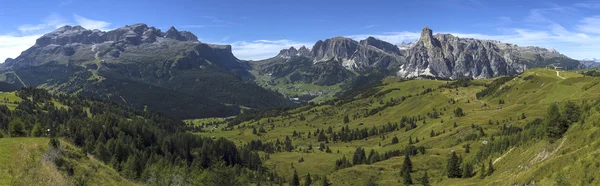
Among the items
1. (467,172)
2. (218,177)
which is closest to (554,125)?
(467,172)

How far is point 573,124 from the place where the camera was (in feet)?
337

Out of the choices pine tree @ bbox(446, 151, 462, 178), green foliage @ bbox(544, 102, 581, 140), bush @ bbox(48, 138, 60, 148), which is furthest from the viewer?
pine tree @ bbox(446, 151, 462, 178)

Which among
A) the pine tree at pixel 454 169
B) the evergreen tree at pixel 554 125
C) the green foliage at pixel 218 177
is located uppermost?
the evergreen tree at pixel 554 125

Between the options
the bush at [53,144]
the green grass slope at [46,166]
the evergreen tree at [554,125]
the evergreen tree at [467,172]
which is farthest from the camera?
the evergreen tree at [467,172]

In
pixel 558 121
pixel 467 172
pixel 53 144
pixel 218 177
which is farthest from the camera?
pixel 467 172

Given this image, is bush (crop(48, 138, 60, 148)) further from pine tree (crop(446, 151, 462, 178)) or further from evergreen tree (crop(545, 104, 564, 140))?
pine tree (crop(446, 151, 462, 178))

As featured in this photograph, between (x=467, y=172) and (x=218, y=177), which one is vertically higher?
(x=218, y=177)

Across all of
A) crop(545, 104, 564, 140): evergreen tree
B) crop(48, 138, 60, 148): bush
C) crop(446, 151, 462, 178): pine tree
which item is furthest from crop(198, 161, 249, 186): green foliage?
crop(446, 151, 462, 178): pine tree

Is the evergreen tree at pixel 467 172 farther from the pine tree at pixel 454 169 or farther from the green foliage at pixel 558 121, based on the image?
the green foliage at pixel 558 121

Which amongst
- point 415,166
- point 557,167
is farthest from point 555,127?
point 415,166

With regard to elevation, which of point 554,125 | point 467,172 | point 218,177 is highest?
point 554,125

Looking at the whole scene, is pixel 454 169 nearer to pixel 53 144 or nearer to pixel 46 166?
pixel 53 144

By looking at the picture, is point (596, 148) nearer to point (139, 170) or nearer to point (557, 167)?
point (557, 167)

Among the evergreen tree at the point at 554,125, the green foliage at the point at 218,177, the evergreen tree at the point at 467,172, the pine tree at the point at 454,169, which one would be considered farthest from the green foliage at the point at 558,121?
the green foliage at the point at 218,177
